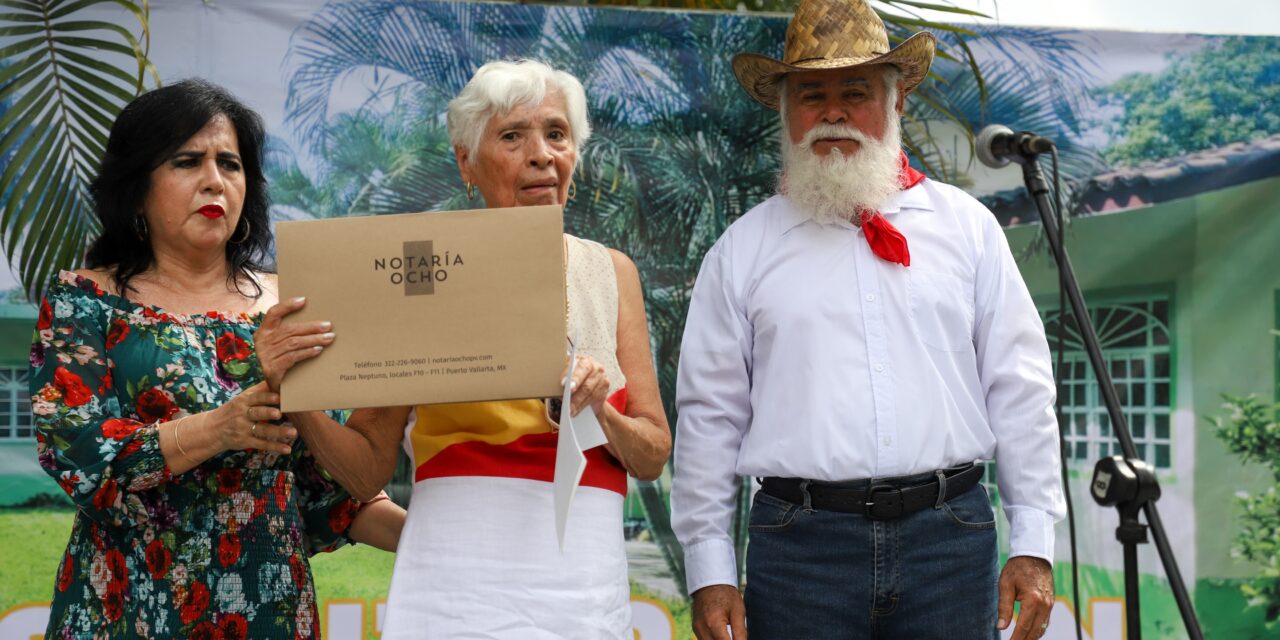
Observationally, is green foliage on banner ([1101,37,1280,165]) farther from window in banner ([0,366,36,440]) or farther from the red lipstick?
window in banner ([0,366,36,440])

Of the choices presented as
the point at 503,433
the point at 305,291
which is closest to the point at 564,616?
the point at 503,433

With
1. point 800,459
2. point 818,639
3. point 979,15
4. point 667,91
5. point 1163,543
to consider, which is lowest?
point 818,639

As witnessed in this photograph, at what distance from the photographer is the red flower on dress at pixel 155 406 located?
2.24 m

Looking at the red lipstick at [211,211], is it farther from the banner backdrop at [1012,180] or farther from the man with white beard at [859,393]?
the banner backdrop at [1012,180]

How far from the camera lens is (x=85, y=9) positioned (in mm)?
3387

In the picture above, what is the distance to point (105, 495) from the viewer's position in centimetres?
215

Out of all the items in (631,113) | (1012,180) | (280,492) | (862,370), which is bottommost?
(280,492)

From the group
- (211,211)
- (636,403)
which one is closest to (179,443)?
(211,211)

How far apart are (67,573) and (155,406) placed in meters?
0.36

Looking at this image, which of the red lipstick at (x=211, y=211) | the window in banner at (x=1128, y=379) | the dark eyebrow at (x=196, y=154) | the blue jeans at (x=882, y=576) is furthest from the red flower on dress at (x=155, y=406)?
the window in banner at (x=1128, y=379)

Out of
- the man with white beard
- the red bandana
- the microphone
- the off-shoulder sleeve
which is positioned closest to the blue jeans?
the man with white beard

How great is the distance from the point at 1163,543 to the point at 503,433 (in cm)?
123

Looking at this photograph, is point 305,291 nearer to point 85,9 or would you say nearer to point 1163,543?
point 1163,543

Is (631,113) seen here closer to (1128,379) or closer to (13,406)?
(1128,379)
